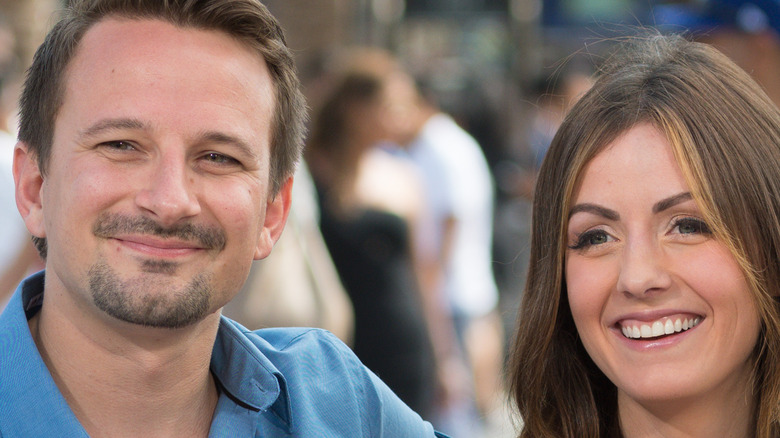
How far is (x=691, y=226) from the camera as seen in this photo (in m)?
2.64

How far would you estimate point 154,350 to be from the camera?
2.54 meters

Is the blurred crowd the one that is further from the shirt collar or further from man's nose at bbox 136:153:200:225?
man's nose at bbox 136:153:200:225

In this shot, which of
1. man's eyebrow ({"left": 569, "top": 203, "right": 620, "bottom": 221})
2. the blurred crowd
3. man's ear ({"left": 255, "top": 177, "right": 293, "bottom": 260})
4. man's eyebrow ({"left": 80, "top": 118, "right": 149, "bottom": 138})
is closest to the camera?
man's eyebrow ({"left": 80, "top": 118, "right": 149, "bottom": 138})

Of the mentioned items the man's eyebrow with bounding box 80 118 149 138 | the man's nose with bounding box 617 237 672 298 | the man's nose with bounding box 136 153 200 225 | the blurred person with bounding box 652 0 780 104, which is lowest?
the man's nose with bounding box 136 153 200 225

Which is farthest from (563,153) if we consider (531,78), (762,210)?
(531,78)

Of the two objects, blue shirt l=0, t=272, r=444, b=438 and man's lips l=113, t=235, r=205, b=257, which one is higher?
man's lips l=113, t=235, r=205, b=257

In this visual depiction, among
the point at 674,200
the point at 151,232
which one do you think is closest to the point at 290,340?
the point at 151,232

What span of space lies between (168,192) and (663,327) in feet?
4.20

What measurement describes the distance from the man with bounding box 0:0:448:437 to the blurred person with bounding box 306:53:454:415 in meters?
2.66

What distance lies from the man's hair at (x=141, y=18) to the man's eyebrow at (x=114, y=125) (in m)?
0.18

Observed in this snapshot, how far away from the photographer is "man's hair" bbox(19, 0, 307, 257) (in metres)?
2.65

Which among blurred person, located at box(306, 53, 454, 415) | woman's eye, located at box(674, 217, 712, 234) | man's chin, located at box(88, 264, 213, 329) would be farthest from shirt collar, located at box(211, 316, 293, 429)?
blurred person, located at box(306, 53, 454, 415)

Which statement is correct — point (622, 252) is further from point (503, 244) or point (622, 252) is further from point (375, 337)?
point (503, 244)

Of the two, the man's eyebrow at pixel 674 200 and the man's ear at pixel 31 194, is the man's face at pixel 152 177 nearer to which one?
the man's ear at pixel 31 194
